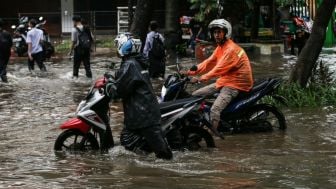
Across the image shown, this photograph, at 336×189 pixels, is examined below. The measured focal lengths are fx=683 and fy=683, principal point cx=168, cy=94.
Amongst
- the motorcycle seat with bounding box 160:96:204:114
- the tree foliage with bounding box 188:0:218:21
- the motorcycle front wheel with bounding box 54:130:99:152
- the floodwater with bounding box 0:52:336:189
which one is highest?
the tree foliage with bounding box 188:0:218:21

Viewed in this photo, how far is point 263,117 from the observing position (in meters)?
10.3

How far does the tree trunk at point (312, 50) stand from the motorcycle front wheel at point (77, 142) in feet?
18.3

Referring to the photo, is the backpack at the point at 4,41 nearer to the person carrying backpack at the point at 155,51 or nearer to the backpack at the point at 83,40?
the backpack at the point at 83,40

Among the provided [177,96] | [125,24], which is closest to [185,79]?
[177,96]

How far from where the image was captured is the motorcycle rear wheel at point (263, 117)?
10.1m

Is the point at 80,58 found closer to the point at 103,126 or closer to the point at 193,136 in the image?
the point at 193,136

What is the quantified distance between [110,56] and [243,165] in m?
17.3

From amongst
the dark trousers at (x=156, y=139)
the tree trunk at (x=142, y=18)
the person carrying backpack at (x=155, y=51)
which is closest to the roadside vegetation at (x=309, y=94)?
the dark trousers at (x=156, y=139)

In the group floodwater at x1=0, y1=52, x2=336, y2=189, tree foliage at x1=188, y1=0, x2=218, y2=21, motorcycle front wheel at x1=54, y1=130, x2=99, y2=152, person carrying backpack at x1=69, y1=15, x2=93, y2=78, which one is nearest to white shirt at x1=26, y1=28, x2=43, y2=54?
person carrying backpack at x1=69, y1=15, x2=93, y2=78

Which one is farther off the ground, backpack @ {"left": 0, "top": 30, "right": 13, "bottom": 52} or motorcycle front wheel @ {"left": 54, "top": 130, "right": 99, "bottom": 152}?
backpack @ {"left": 0, "top": 30, "right": 13, "bottom": 52}

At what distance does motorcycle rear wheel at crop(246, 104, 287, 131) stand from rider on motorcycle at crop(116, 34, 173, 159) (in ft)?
8.08

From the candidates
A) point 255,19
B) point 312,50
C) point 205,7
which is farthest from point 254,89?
point 255,19

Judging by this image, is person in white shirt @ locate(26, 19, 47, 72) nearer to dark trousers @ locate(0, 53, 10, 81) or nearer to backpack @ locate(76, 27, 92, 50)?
dark trousers @ locate(0, 53, 10, 81)

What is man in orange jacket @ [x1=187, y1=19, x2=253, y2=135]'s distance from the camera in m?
9.45
